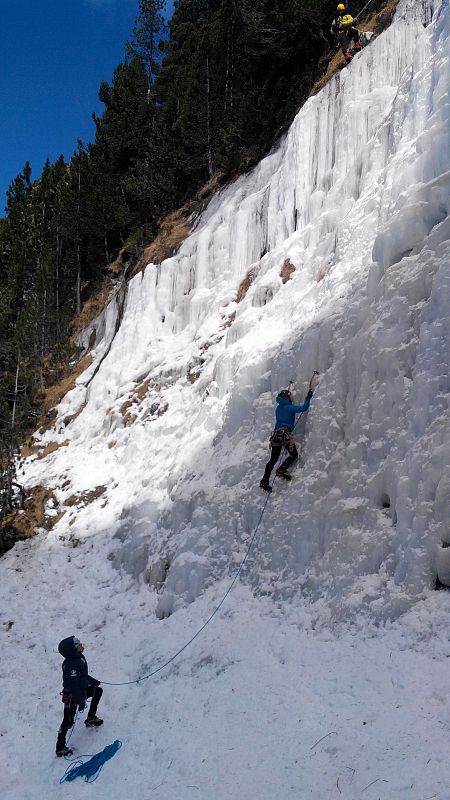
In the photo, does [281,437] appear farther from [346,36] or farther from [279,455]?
[346,36]

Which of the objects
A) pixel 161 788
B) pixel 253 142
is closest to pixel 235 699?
pixel 161 788

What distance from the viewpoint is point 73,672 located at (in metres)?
7.70

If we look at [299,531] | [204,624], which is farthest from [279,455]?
[204,624]

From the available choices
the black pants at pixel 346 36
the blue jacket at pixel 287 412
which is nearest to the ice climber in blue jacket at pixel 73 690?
the blue jacket at pixel 287 412

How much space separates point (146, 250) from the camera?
25.7 metres

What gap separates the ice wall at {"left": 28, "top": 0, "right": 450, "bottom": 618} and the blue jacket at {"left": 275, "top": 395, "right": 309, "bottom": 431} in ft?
1.12

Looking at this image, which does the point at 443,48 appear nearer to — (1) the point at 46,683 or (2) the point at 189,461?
(2) the point at 189,461

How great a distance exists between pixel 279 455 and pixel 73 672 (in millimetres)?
4521

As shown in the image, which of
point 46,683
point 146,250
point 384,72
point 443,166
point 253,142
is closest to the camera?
point 443,166

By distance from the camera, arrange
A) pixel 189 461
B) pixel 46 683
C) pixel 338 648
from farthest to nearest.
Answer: pixel 189 461, pixel 46 683, pixel 338 648

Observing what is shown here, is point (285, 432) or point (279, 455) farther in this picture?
point (279, 455)

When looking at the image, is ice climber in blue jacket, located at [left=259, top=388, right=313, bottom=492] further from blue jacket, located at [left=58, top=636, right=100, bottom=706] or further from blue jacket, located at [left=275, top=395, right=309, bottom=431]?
blue jacket, located at [left=58, top=636, right=100, bottom=706]

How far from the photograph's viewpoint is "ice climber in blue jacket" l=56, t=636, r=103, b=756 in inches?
299

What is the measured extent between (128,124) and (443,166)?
29.3m
